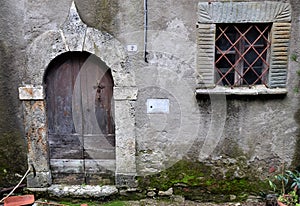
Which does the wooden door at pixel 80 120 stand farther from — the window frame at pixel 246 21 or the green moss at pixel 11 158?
the window frame at pixel 246 21

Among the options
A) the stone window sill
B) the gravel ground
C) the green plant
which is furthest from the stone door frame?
the green plant

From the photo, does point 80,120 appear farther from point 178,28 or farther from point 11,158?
point 178,28

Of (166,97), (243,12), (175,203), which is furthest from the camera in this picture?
(175,203)

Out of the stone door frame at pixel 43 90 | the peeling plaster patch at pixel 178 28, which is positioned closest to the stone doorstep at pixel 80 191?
the stone door frame at pixel 43 90

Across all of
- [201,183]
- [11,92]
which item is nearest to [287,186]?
[201,183]

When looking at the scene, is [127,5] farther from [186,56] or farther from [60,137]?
[60,137]

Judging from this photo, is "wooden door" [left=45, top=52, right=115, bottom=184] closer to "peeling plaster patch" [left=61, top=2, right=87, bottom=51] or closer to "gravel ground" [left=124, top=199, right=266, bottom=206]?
"peeling plaster patch" [left=61, top=2, right=87, bottom=51]

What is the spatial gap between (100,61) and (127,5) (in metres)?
0.76

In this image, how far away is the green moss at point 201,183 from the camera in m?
3.81

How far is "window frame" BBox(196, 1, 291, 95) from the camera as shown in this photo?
3.39 metres

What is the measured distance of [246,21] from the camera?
11.2ft

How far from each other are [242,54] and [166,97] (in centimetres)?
106

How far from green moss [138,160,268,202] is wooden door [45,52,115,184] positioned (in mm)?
674

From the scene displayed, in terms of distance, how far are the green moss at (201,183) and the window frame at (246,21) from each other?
105 cm
